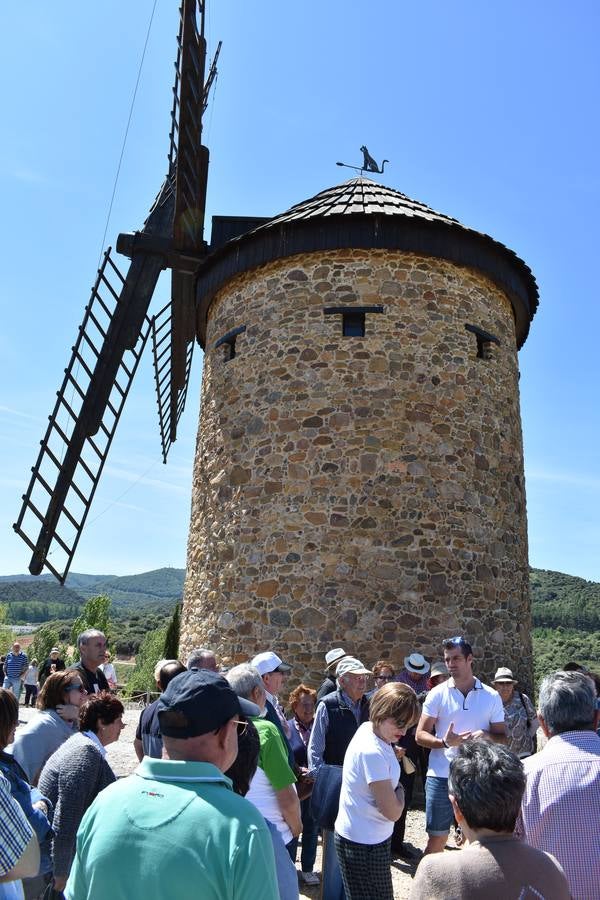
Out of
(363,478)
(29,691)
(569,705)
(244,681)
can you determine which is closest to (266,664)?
(244,681)

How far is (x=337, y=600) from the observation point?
7.83 m

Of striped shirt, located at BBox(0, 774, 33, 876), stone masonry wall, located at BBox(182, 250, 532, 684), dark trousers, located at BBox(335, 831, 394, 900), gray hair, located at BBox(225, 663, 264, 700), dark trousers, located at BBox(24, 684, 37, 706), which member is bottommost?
dark trousers, located at BBox(24, 684, 37, 706)

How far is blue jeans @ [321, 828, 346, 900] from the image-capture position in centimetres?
387

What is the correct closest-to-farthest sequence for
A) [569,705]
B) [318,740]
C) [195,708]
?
1. [195,708]
2. [569,705]
3. [318,740]

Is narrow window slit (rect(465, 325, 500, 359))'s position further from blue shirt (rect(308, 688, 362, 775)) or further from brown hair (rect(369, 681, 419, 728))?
brown hair (rect(369, 681, 419, 728))

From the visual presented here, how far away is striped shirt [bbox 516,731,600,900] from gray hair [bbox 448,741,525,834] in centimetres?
46

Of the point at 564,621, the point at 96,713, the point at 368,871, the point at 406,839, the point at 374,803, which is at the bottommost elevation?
the point at 406,839

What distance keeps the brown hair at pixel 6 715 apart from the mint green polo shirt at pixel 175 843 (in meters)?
1.12

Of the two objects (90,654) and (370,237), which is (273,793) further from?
(370,237)

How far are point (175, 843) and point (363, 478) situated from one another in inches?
263

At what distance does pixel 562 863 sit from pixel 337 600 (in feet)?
17.8

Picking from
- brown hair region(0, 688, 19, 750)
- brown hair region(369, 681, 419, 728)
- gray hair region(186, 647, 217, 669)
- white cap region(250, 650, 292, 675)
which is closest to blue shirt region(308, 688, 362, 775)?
white cap region(250, 650, 292, 675)

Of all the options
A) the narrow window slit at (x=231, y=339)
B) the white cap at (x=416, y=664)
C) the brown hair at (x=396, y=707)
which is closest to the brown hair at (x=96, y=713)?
the brown hair at (x=396, y=707)

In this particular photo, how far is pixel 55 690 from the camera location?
382 cm
